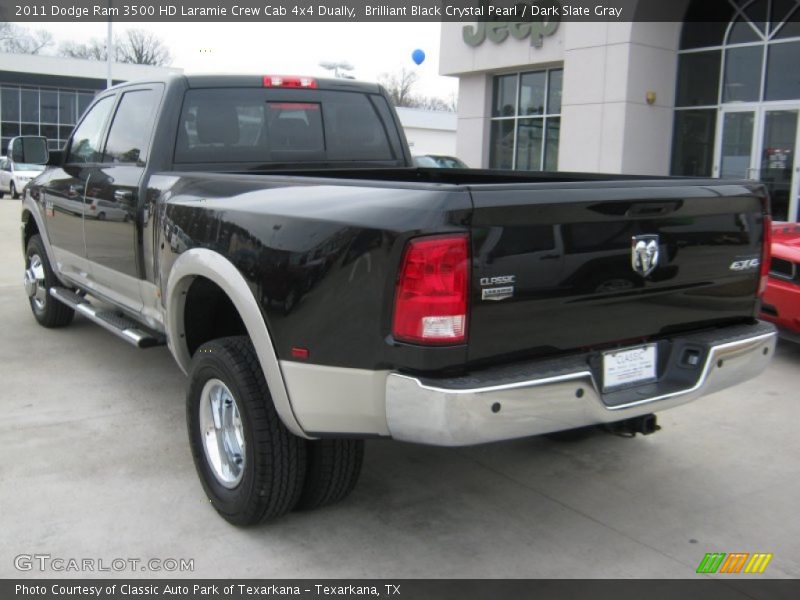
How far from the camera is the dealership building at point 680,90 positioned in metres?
Result: 13.2

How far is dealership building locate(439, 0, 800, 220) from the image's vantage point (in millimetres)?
13216

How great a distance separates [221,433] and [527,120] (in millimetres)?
16123

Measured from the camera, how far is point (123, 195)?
452cm

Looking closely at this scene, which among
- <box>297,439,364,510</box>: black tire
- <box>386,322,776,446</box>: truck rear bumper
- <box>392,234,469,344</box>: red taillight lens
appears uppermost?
<box>392,234,469,344</box>: red taillight lens

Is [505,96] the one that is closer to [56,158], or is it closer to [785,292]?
[785,292]

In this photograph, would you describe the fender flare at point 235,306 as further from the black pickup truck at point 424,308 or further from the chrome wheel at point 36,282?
the chrome wheel at point 36,282

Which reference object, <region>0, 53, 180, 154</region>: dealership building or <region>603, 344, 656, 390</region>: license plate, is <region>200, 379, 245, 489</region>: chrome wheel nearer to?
<region>603, 344, 656, 390</region>: license plate

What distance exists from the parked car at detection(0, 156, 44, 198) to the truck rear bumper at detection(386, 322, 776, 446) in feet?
84.9

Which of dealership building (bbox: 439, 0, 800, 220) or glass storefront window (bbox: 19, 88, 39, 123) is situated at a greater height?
glass storefront window (bbox: 19, 88, 39, 123)

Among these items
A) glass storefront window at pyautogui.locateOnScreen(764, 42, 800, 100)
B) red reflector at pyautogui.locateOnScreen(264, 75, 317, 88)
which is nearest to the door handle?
red reflector at pyautogui.locateOnScreen(264, 75, 317, 88)

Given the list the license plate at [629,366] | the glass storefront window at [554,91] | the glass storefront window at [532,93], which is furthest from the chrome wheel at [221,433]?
the glass storefront window at [532,93]

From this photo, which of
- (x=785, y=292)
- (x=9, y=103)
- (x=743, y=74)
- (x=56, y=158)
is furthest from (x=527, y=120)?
(x=9, y=103)

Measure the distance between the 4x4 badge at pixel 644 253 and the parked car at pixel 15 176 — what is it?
25.9 m

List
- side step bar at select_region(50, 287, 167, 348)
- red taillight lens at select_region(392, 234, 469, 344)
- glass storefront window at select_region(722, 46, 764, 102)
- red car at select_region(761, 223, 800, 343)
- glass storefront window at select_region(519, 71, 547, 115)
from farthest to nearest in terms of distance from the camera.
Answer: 1. glass storefront window at select_region(519, 71, 547, 115)
2. glass storefront window at select_region(722, 46, 764, 102)
3. red car at select_region(761, 223, 800, 343)
4. side step bar at select_region(50, 287, 167, 348)
5. red taillight lens at select_region(392, 234, 469, 344)
